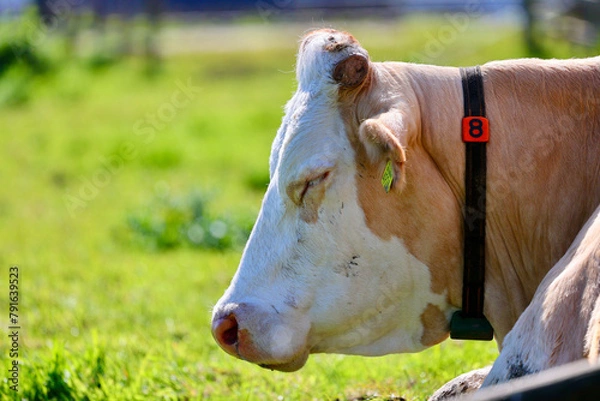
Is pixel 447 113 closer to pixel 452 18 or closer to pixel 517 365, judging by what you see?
pixel 517 365

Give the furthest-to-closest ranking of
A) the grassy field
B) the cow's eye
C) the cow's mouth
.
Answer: the grassy field, the cow's mouth, the cow's eye

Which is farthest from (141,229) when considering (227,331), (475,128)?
(475,128)

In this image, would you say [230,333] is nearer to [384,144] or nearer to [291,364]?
[291,364]

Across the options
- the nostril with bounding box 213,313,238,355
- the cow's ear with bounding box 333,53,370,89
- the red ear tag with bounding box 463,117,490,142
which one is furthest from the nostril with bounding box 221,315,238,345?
the red ear tag with bounding box 463,117,490,142

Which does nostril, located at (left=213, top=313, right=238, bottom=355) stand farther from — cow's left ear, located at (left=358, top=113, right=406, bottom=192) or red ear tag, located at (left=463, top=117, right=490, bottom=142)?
red ear tag, located at (left=463, top=117, right=490, bottom=142)

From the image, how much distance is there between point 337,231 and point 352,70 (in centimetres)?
58

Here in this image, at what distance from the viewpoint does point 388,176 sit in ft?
10.3

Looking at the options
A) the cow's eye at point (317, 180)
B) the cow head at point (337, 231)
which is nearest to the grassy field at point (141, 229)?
the cow head at point (337, 231)

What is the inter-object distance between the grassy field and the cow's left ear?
106 centimetres

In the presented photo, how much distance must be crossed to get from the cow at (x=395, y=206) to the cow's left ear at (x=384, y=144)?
69 millimetres

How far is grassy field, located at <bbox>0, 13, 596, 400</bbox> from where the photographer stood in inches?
185

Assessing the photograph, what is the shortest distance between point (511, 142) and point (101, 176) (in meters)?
9.35

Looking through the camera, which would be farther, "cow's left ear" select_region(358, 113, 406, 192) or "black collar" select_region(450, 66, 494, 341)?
"black collar" select_region(450, 66, 494, 341)

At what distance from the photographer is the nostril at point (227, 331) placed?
3352 millimetres
